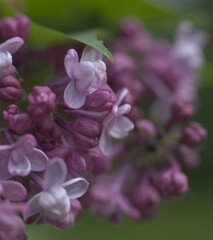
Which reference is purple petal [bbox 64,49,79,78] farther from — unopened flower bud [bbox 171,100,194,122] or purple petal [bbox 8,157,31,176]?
unopened flower bud [bbox 171,100,194,122]

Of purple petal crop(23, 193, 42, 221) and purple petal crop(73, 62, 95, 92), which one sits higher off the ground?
purple petal crop(73, 62, 95, 92)

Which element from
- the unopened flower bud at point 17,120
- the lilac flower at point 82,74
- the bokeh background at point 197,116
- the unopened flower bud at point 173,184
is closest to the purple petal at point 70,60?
the lilac flower at point 82,74

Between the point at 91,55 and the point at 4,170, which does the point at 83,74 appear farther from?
the point at 4,170

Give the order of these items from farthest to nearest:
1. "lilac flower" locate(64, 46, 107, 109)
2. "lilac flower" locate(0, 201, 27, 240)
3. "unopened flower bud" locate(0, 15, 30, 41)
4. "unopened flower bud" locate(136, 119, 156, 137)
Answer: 1. "unopened flower bud" locate(136, 119, 156, 137)
2. "unopened flower bud" locate(0, 15, 30, 41)
3. "lilac flower" locate(64, 46, 107, 109)
4. "lilac flower" locate(0, 201, 27, 240)

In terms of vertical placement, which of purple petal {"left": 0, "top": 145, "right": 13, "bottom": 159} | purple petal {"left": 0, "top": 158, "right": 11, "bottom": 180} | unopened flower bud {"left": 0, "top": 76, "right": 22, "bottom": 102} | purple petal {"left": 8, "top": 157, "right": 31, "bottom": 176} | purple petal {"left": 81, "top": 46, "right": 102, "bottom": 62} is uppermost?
purple petal {"left": 81, "top": 46, "right": 102, "bottom": 62}

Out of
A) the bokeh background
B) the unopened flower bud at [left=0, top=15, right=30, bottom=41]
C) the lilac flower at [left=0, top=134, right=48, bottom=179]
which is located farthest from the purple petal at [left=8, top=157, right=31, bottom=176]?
the bokeh background

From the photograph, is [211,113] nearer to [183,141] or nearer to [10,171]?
[183,141]

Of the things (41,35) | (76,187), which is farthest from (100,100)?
(41,35)
